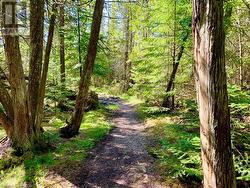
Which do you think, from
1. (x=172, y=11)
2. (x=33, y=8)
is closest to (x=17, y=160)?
(x=33, y=8)

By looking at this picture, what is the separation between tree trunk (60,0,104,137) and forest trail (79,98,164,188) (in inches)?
54.8

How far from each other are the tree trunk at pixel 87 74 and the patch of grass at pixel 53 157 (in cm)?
39

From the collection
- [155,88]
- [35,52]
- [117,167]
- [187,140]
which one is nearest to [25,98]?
[35,52]

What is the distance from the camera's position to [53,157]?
304 inches

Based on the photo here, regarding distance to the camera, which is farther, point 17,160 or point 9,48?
point 17,160

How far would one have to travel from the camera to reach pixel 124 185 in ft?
20.7

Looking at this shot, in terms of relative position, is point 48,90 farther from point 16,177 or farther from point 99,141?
point 16,177

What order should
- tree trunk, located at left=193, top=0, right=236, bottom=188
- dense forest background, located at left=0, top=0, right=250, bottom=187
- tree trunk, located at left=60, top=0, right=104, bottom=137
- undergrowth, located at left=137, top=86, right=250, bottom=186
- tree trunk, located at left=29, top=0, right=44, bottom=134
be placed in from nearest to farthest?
tree trunk, located at left=193, top=0, right=236, bottom=188 < undergrowth, located at left=137, top=86, right=250, bottom=186 < dense forest background, located at left=0, top=0, right=250, bottom=187 < tree trunk, located at left=29, top=0, right=44, bottom=134 < tree trunk, located at left=60, top=0, right=104, bottom=137

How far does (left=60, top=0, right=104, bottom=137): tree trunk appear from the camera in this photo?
30.5ft

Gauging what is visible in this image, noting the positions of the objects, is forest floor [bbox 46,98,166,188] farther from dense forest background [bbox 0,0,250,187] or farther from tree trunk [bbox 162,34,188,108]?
tree trunk [bbox 162,34,188,108]

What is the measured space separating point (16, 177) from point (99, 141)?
3514mm

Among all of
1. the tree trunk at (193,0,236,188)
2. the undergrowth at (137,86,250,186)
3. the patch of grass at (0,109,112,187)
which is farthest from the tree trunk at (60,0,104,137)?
the tree trunk at (193,0,236,188)

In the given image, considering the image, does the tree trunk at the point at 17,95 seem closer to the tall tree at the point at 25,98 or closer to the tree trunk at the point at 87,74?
the tall tree at the point at 25,98

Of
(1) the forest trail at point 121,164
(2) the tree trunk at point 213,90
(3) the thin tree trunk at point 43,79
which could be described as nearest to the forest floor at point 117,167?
(1) the forest trail at point 121,164
